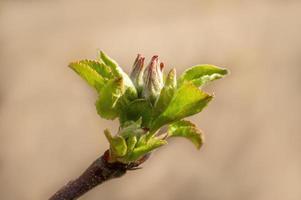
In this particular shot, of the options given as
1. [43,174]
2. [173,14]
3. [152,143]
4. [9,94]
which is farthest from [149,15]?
[152,143]

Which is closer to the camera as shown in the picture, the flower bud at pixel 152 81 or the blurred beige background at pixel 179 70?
the flower bud at pixel 152 81

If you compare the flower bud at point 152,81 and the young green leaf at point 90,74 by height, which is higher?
the young green leaf at point 90,74

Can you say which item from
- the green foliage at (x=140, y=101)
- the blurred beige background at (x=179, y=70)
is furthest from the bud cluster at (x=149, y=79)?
the blurred beige background at (x=179, y=70)

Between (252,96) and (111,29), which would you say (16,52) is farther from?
(252,96)

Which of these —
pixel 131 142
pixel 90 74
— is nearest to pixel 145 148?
pixel 131 142

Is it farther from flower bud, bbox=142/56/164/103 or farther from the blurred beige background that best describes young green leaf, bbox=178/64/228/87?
the blurred beige background

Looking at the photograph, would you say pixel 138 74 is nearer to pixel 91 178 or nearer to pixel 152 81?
pixel 152 81

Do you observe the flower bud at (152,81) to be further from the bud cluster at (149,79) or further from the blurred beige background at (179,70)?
the blurred beige background at (179,70)
